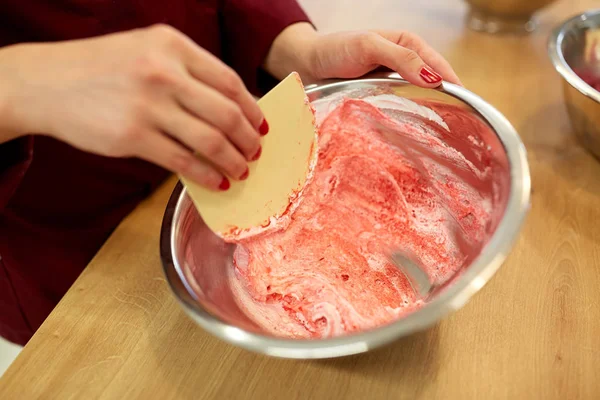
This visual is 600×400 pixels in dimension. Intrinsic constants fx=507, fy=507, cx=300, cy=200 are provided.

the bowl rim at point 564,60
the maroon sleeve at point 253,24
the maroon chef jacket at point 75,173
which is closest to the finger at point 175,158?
the maroon chef jacket at point 75,173

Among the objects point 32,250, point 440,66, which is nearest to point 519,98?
point 440,66

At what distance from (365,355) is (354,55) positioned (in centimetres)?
37

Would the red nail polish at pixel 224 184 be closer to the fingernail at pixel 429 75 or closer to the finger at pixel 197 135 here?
the finger at pixel 197 135

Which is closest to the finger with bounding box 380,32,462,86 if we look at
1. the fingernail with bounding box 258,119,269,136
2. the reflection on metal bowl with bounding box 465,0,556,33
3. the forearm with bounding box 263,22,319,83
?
the forearm with bounding box 263,22,319,83

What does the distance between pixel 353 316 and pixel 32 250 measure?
474mm

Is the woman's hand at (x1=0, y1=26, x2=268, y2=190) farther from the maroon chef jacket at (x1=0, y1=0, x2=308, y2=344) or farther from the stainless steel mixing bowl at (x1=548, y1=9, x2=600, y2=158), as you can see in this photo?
the stainless steel mixing bowl at (x1=548, y1=9, x2=600, y2=158)

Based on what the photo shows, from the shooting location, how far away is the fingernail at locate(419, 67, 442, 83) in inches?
22.8

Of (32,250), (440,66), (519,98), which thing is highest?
(440,66)

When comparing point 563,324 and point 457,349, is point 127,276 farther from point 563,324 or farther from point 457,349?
point 563,324

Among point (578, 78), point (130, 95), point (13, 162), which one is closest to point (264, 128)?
point (130, 95)

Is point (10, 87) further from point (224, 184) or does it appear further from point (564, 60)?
point (564, 60)

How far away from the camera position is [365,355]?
53 cm

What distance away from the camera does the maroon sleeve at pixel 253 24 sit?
775 mm

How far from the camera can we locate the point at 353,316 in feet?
1.85
